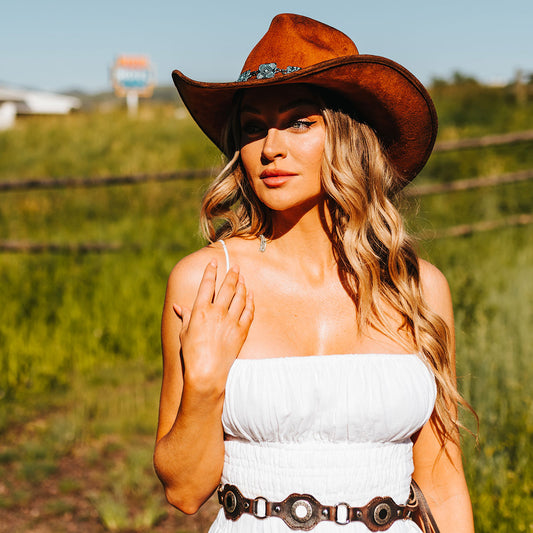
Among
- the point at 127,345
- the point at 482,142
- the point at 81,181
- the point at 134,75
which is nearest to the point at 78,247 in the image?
the point at 81,181

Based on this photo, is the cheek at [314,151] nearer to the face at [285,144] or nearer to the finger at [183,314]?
the face at [285,144]

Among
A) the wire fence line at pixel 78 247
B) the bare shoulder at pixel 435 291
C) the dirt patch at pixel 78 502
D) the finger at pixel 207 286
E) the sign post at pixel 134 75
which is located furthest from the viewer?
the sign post at pixel 134 75

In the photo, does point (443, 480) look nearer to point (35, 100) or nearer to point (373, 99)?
point (373, 99)

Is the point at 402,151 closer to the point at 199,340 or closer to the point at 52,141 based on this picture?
the point at 199,340

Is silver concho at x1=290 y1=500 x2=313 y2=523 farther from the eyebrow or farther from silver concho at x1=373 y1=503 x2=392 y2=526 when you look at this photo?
the eyebrow

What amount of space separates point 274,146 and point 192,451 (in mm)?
952

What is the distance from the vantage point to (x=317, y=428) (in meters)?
1.86

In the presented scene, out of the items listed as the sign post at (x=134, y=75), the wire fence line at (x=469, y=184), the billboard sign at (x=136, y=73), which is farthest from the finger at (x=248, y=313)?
the billboard sign at (x=136, y=73)

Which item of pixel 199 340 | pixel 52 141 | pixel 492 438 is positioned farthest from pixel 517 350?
pixel 52 141

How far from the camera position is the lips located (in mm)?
2029

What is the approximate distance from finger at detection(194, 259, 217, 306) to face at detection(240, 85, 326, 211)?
0.94 feet

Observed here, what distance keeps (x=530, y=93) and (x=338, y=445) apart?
642 inches

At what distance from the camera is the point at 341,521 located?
6.04 feet

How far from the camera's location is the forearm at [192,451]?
71.9 inches
